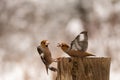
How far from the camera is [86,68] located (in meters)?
3.99

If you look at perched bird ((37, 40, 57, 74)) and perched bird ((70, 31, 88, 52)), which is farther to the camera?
perched bird ((37, 40, 57, 74))

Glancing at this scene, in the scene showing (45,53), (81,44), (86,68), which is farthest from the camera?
(45,53)

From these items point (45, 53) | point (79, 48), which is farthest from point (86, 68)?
point (45, 53)

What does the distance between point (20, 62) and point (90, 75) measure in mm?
4431

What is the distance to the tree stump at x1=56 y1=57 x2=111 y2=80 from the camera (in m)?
3.99

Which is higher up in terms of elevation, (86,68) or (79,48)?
(79,48)

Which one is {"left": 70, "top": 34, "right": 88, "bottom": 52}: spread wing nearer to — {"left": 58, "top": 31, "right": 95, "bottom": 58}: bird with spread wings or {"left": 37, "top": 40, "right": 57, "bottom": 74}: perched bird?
{"left": 58, "top": 31, "right": 95, "bottom": 58}: bird with spread wings

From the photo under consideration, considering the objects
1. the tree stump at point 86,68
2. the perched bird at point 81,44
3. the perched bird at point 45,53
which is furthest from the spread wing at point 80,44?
the perched bird at point 45,53

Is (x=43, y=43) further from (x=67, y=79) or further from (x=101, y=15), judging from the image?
(x=101, y=15)

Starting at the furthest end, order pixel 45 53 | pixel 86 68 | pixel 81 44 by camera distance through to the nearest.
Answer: pixel 45 53
pixel 81 44
pixel 86 68

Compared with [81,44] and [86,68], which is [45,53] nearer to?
[81,44]

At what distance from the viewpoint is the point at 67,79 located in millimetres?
4074

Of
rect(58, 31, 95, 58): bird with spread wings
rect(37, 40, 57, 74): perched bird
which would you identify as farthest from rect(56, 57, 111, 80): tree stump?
rect(37, 40, 57, 74): perched bird

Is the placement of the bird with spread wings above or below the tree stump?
above
